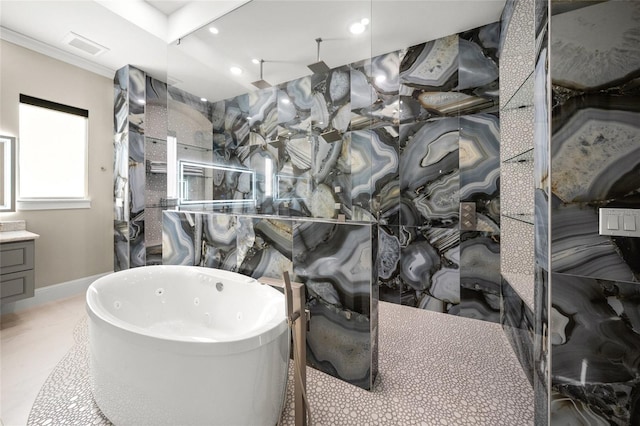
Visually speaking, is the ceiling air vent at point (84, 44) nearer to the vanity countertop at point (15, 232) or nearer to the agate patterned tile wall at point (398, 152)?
the agate patterned tile wall at point (398, 152)

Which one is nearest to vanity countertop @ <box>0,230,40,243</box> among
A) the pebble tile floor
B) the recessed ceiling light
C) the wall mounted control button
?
the pebble tile floor

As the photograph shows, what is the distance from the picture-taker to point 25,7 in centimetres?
235

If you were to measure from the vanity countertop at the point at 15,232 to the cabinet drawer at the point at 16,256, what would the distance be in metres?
0.05

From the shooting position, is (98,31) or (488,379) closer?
(488,379)

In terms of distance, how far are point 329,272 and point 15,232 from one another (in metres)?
3.22

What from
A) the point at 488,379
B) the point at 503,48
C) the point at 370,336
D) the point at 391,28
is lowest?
the point at 488,379

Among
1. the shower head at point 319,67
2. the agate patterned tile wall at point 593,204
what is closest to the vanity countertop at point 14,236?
the shower head at point 319,67

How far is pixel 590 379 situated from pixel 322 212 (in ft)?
5.06

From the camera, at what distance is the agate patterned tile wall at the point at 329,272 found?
164 centimetres

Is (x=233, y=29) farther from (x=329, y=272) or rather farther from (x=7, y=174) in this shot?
(x=7, y=174)

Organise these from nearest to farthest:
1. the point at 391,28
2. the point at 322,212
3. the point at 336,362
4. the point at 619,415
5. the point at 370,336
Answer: the point at 619,415
the point at 370,336
the point at 336,362
the point at 322,212
the point at 391,28

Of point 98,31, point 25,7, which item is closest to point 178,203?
point 98,31

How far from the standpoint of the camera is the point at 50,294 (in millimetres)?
3006

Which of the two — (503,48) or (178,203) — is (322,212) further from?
(503,48)
